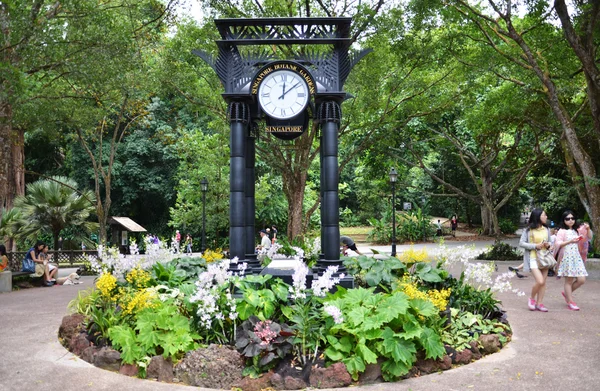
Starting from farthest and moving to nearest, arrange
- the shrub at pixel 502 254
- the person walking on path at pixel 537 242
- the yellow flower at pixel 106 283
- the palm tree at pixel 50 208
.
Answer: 1. the palm tree at pixel 50 208
2. the shrub at pixel 502 254
3. the person walking on path at pixel 537 242
4. the yellow flower at pixel 106 283

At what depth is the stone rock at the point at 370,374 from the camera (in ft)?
16.4

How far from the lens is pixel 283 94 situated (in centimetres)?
764

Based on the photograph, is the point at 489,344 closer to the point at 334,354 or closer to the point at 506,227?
the point at 334,354

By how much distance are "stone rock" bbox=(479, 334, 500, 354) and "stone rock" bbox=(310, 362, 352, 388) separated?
79.2 inches

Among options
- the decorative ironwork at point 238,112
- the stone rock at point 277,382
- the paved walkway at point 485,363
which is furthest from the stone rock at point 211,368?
the decorative ironwork at point 238,112

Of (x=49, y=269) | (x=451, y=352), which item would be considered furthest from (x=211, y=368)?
(x=49, y=269)

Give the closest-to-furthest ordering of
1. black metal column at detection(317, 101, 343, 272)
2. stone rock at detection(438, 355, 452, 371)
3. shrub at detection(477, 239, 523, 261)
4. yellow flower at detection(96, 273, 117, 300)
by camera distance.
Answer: stone rock at detection(438, 355, 452, 371) → yellow flower at detection(96, 273, 117, 300) → black metal column at detection(317, 101, 343, 272) → shrub at detection(477, 239, 523, 261)

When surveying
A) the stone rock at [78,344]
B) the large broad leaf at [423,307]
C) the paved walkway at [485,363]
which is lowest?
the paved walkway at [485,363]

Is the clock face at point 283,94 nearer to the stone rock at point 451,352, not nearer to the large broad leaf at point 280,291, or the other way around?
the large broad leaf at point 280,291

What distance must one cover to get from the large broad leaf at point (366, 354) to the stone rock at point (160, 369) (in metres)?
2.01

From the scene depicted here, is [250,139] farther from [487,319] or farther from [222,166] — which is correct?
[222,166]

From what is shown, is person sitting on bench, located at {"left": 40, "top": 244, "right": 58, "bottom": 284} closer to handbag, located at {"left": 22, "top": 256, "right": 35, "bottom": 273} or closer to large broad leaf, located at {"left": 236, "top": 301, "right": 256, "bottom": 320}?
handbag, located at {"left": 22, "top": 256, "right": 35, "bottom": 273}

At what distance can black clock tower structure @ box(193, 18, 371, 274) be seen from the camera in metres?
7.60

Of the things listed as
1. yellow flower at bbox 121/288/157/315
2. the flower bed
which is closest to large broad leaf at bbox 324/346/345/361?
the flower bed
